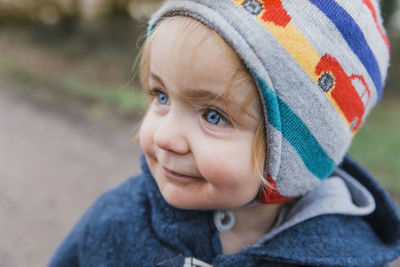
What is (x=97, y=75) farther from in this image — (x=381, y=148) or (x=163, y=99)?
(x=163, y=99)

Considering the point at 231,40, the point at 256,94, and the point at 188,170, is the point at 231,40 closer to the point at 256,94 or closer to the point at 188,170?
the point at 256,94

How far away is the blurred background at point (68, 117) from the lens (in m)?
2.69

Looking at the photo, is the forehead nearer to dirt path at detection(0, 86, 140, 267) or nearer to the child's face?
the child's face

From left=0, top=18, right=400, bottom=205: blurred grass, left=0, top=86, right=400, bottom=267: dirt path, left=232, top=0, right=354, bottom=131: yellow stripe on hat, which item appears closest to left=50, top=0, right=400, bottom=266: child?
left=232, top=0, right=354, bottom=131: yellow stripe on hat

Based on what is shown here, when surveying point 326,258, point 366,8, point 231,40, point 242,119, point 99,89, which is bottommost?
point 99,89

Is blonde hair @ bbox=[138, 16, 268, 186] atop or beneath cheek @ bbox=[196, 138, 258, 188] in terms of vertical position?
atop

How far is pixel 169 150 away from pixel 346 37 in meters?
0.54

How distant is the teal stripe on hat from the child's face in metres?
0.03

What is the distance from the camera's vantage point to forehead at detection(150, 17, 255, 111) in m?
0.89

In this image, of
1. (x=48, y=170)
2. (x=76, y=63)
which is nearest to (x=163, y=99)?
(x=48, y=170)

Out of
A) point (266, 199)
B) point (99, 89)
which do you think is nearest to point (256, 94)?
point (266, 199)

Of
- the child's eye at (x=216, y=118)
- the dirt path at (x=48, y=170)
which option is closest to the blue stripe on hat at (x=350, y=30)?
the child's eye at (x=216, y=118)

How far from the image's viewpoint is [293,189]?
1092mm

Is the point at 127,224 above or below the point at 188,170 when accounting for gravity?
below
